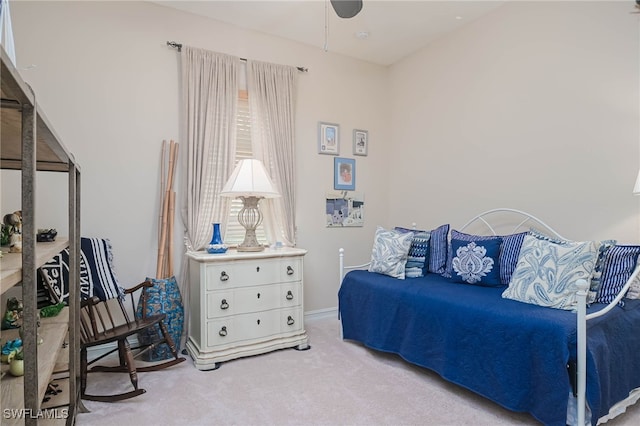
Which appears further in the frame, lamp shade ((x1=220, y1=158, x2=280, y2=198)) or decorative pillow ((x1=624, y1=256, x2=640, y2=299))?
lamp shade ((x1=220, y1=158, x2=280, y2=198))

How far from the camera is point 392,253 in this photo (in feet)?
10.0

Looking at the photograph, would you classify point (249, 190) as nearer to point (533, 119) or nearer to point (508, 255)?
point (508, 255)

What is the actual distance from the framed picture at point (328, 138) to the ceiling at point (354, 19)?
79 centimetres

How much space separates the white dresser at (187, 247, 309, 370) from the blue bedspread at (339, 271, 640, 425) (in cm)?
80

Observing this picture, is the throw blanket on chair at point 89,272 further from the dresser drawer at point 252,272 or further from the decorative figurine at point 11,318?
the dresser drawer at point 252,272

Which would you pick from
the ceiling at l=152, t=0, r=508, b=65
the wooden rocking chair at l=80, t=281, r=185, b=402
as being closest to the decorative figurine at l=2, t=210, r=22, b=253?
the wooden rocking chair at l=80, t=281, r=185, b=402

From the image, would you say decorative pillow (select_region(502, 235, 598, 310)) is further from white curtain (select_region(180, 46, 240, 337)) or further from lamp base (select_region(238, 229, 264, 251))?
white curtain (select_region(180, 46, 240, 337))

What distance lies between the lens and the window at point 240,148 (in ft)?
11.3

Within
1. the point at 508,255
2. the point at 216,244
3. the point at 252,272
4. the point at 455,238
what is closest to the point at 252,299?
the point at 252,272

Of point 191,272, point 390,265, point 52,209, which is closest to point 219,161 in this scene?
point 191,272

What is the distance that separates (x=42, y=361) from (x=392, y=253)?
2367 millimetres

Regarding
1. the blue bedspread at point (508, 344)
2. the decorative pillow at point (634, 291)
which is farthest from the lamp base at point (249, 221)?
the decorative pillow at point (634, 291)

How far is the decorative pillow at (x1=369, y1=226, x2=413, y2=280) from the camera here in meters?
3.02

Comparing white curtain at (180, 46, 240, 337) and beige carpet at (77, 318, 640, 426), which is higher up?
white curtain at (180, 46, 240, 337)
